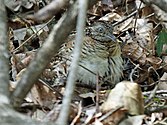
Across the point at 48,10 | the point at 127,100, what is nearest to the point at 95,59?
the point at 127,100

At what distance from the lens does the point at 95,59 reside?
4.82 meters

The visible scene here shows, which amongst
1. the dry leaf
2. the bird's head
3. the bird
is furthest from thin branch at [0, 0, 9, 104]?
the bird's head

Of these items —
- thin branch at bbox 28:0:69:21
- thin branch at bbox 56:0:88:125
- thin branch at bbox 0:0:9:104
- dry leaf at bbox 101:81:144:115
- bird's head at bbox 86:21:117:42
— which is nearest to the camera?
thin branch at bbox 56:0:88:125

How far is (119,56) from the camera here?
16.7 ft

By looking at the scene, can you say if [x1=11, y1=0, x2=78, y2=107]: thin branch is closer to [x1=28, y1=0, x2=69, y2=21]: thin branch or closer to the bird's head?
[x1=28, y1=0, x2=69, y2=21]: thin branch

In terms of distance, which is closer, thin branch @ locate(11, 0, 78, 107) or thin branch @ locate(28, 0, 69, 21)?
thin branch @ locate(28, 0, 69, 21)

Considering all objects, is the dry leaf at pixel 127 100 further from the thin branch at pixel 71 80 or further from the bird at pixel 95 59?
the bird at pixel 95 59

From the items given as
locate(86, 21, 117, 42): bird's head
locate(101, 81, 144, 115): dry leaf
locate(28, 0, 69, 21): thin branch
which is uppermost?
locate(28, 0, 69, 21): thin branch

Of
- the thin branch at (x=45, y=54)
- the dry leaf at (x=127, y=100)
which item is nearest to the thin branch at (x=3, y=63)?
the thin branch at (x=45, y=54)

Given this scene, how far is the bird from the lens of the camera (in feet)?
15.5

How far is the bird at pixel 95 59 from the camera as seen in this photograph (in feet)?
15.5

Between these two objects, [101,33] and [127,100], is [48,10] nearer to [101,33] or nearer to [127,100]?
[127,100]

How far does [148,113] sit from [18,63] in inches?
71.6

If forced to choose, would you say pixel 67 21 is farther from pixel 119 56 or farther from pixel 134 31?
pixel 134 31
